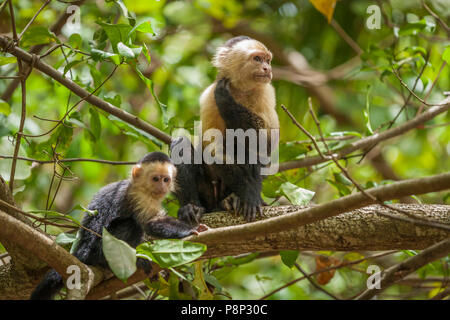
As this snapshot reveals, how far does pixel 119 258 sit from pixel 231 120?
2.34 metres

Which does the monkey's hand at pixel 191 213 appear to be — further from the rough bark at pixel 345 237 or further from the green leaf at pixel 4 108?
the green leaf at pixel 4 108

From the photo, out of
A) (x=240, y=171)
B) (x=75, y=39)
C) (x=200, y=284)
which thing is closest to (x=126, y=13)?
(x=75, y=39)

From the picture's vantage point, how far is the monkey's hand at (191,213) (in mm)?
4777

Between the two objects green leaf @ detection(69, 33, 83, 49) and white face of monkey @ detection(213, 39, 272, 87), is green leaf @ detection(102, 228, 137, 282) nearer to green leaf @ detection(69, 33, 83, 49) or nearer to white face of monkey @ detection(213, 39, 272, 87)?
green leaf @ detection(69, 33, 83, 49)

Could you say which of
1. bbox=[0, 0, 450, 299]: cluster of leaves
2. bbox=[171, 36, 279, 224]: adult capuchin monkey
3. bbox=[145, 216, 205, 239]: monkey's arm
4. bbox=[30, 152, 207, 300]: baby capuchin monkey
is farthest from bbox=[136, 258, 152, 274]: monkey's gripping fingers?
bbox=[171, 36, 279, 224]: adult capuchin monkey

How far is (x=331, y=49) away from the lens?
1034cm

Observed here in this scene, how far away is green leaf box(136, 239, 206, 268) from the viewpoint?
11.0ft

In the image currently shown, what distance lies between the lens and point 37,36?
14.6 feet

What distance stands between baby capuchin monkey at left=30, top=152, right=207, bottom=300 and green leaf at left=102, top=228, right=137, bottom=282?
950 millimetres

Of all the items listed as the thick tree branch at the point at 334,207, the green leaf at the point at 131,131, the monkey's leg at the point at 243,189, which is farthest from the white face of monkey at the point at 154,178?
the thick tree branch at the point at 334,207

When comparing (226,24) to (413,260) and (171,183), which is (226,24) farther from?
(413,260)

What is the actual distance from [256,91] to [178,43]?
511 cm

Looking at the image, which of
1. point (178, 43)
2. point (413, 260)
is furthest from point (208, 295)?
point (178, 43)

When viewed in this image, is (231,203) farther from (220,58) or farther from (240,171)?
(220,58)
